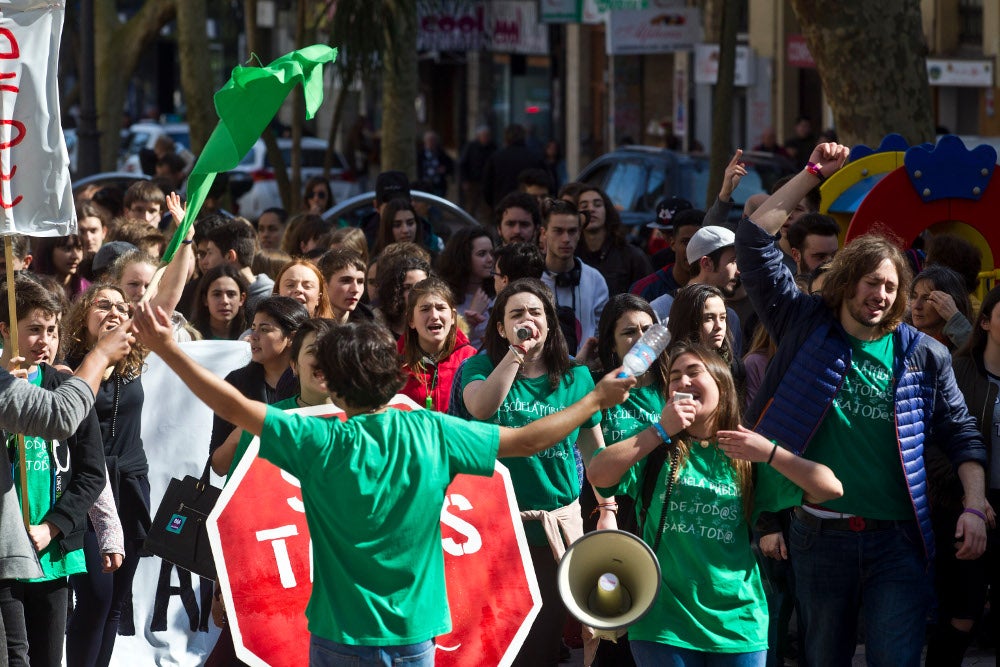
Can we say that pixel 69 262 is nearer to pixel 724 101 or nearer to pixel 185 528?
pixel 185 528

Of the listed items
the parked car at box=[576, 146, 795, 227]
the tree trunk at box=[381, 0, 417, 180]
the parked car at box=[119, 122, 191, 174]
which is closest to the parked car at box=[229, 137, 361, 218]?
the parked car at box=[119, 122, 191, 174]

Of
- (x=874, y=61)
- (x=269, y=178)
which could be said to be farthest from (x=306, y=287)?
(x=269, y=178)

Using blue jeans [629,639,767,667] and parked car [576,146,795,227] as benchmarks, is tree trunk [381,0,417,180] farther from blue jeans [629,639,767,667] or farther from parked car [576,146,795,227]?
blue jeans [629,639,767,667]

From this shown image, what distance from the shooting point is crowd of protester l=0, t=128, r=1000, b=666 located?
4797 mm

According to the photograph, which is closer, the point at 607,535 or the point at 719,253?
the point at 607,535

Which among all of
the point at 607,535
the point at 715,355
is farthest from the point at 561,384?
the point at 607,535

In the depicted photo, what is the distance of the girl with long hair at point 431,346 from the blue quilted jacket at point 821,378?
1.49 m

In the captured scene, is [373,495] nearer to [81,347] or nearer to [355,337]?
[355,337]

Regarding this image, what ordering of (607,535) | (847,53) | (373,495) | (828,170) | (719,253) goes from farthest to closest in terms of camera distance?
(847,53), (719,253), (828,170), (607,535), (373,495)

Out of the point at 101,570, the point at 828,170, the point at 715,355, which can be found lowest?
the point at 101,570

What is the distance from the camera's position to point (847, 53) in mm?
11312

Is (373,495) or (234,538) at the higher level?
(373,495)

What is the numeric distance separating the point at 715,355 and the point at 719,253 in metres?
2.38

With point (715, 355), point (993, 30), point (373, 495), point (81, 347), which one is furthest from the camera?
point (993, 30)
